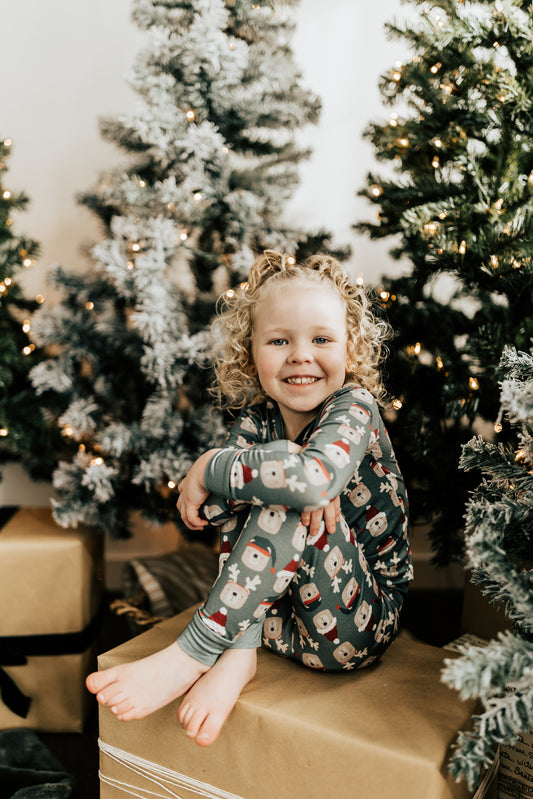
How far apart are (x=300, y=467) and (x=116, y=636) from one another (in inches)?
37.9

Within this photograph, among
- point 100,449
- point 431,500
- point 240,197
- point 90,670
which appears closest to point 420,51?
point 240,197

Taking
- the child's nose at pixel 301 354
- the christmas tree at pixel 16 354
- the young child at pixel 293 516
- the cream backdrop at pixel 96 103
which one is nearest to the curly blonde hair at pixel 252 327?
the young child at pixel 293 516

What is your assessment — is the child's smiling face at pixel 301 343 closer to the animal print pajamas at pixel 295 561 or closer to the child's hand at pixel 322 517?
the animal print pajamas at pixel 295 561

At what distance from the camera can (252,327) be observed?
99 centimetres

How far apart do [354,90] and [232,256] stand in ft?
2.49

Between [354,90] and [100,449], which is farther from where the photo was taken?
[354,90]

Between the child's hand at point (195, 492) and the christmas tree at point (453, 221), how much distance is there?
0.42 m

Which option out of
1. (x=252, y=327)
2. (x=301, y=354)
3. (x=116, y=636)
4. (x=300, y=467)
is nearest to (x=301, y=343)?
(x=301, y=354)

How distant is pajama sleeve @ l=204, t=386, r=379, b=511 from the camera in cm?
73

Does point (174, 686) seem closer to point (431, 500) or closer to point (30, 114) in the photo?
point (431, 500)

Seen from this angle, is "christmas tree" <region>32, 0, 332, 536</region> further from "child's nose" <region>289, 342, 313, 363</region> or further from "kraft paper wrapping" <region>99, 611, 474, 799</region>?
"kraft paper wrapping" <region>99, 611, 474, 799</region>

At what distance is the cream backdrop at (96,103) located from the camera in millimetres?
1526

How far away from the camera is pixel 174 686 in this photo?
75 centimetres

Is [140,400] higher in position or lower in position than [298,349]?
lower
